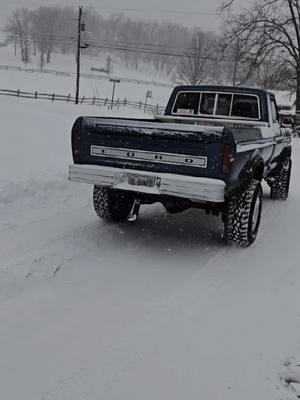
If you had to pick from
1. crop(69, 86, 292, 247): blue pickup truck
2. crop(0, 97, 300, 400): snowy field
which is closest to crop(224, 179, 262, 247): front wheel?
crop(69, 86, 292, 247): blue pickup truck

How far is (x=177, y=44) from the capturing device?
164625mm

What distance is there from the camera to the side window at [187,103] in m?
7.77

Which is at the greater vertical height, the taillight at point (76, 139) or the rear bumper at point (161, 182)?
the taillight at point (76, 139)

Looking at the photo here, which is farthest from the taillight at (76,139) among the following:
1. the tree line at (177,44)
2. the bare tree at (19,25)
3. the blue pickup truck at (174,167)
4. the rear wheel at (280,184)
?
the bare tree at (19,25)

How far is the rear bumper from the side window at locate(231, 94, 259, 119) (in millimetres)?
2887

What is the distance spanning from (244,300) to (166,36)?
187971mm

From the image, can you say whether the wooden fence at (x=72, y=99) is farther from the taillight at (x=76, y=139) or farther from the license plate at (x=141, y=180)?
the license plate at (x=141, y=180)

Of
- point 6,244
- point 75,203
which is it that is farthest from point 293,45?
point 6,244

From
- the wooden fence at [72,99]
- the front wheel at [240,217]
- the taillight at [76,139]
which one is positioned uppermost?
the taillight at [76,139]

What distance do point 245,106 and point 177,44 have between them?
166553mm

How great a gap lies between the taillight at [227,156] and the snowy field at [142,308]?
1.07m

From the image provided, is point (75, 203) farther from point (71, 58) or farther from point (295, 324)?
point (71, 58)

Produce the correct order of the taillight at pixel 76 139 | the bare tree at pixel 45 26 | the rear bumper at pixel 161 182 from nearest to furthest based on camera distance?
the rear bumper at pixel 161 182
the taillight at pixel 76 139
the bare tree at pixel 45 26

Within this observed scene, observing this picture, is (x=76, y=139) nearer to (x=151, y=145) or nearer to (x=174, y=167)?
(x=151, y=145)
